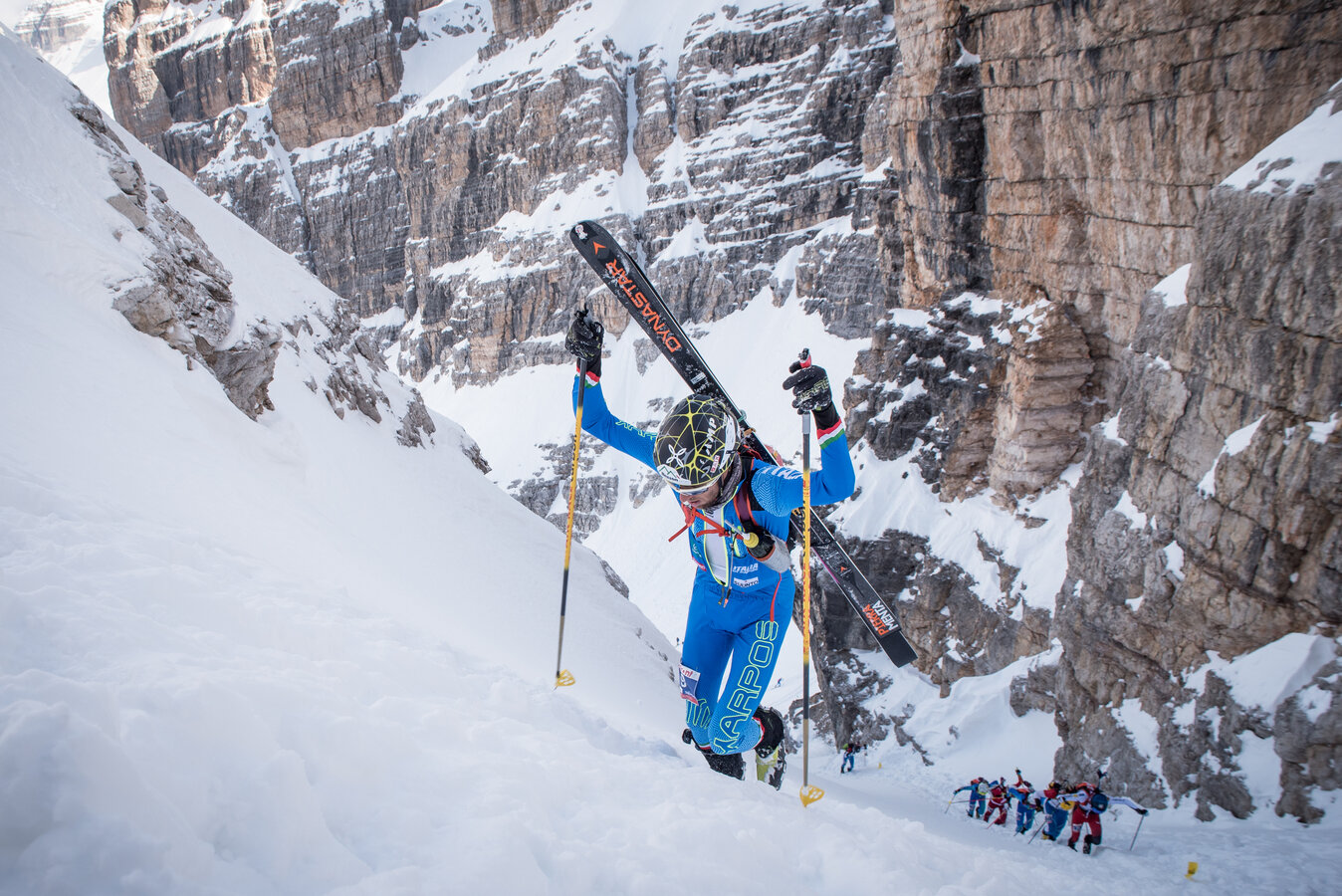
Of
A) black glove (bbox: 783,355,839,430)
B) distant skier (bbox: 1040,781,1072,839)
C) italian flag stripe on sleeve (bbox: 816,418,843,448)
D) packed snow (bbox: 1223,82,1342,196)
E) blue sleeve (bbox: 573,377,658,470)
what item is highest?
packed snow (bbox: 1223,82,1342,196)

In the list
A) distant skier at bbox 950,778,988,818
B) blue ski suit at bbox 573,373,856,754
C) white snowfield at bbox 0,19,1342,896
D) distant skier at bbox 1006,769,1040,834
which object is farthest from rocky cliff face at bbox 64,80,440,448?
distant skier at bbox 950,778,988,818

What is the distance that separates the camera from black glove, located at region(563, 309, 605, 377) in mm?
6809

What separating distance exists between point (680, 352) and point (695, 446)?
798cm

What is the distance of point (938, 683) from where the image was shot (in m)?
26.0

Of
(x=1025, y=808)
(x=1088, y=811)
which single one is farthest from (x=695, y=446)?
(x=1025, y=808)

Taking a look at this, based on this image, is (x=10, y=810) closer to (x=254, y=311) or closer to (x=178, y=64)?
(x=254, y=311)

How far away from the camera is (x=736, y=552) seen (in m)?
5.80

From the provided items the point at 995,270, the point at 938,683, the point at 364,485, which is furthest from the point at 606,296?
the point at 364,485

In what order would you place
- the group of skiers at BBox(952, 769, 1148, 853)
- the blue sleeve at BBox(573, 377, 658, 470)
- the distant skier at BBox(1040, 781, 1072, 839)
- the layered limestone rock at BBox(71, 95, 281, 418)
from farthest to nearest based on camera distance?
1. the distant skier at BBox(1040, 781, 1072, 839)
2. the group of skiers at BBox(952, 769, 1148, 853)
3. the layered limestone rock at BBox(71, 95, 281, 418)
4. the blue sleeve at BBox(573, 377, 658, 470)

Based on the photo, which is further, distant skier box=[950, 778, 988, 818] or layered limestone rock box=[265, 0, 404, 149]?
layered limestone rock box=[265, 0, 404, 149]

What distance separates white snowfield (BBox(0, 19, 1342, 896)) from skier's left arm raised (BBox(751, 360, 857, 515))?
206 centimetres

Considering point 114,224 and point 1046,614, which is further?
point 1046,614

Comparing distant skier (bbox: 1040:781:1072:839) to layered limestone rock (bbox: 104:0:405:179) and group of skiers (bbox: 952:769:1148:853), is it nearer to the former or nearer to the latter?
group of skiers (bbox: 952:769:1148:853)

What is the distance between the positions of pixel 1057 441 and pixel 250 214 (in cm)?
11712
